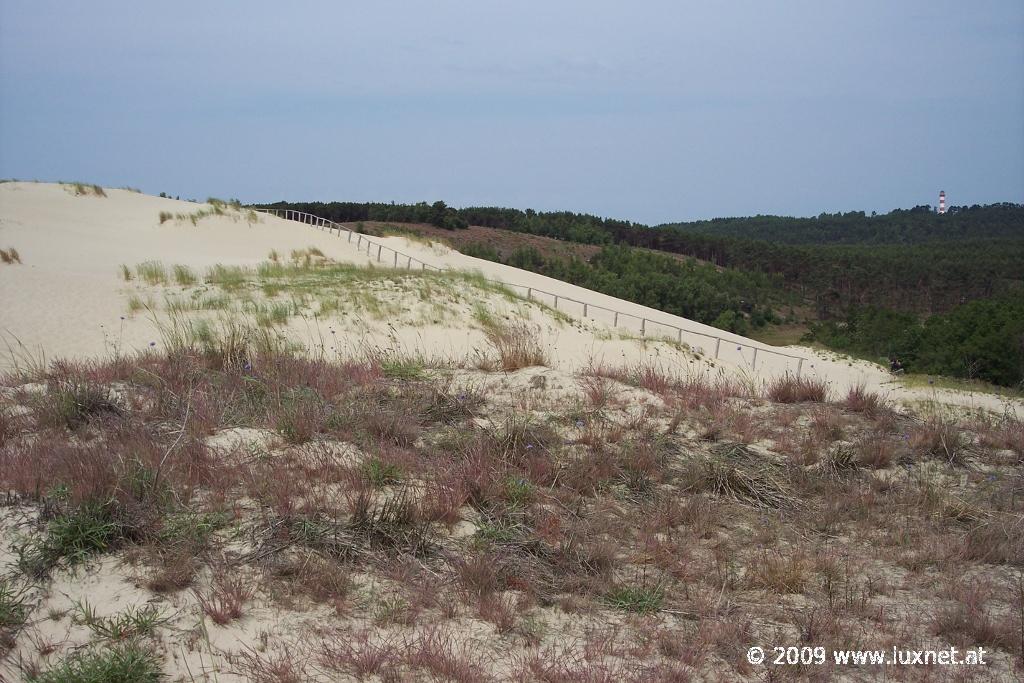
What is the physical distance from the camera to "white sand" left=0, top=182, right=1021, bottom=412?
16.5 m

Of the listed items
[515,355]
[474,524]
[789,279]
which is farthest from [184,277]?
[789,279]

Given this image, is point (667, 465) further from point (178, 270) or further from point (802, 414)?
point (178, 270)

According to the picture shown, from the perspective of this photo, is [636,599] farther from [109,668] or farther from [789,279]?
[789,279]

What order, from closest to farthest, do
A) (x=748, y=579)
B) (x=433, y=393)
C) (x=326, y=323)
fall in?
(x=748, y=579) → (x=433, y=393) → (x=326, y=323)

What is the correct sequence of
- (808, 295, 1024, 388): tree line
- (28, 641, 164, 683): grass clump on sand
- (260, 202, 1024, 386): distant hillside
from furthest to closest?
1. (260, 202, 1024, 386): distant hillside
2. (808, 295, 1024, 388): tree line
3. (28, 641, 164, 683): grass clump on sand

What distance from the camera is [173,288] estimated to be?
2123 cm

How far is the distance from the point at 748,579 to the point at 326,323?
48.2 feet

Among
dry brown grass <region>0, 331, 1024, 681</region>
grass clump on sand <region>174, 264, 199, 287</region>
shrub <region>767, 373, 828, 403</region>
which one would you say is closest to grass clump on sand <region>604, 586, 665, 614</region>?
dry brown grass <region>0, 331, 1024, 681</region>

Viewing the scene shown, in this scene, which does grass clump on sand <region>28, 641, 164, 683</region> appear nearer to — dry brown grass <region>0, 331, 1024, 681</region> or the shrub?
dry brown grass <region>0, 331, 1024, 681</region>

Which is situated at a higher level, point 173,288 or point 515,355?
point 515,355

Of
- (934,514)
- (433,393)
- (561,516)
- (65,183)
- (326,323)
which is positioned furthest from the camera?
(65,183)

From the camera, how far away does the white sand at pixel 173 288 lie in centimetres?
1653

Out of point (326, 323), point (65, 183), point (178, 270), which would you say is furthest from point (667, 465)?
point (65, 183)

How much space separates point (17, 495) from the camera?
441cm
